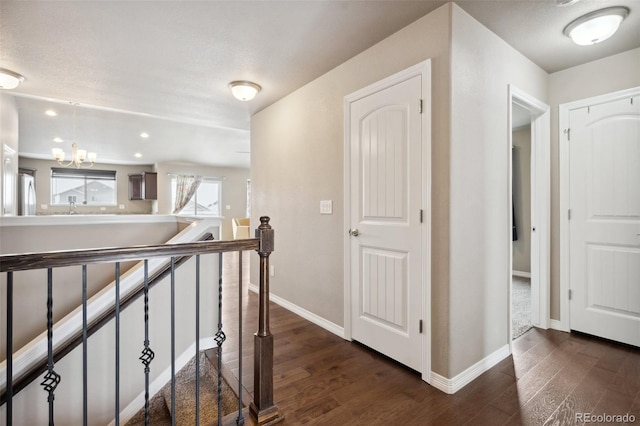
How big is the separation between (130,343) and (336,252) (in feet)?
5.79

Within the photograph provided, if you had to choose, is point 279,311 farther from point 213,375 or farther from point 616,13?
point 616,13

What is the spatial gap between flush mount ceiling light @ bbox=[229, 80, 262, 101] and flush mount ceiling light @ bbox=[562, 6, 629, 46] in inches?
101

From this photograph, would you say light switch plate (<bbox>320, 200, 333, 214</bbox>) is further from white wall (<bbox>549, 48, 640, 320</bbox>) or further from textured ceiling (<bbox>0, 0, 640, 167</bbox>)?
white wall (<bbox>549, 48, 640, 320</bbox>)

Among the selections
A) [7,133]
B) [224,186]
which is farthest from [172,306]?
[224,186]

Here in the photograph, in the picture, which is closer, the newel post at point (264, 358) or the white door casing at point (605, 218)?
the newel post at point (264, 358)

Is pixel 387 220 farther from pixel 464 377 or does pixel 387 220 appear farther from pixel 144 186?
pixel 144 186

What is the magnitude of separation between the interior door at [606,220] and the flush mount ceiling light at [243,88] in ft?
9.65

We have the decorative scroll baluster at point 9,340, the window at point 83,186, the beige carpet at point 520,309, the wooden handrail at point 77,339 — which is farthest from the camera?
the window at point 83,186

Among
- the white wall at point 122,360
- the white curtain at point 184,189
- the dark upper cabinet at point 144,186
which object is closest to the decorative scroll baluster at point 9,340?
the white wall at point 122,360

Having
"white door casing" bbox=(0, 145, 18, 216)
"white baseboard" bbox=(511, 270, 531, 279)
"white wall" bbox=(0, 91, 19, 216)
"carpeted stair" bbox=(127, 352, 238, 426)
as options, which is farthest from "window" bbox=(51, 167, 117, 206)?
"white baseboard" bbox=(511, 270, 531, 279)

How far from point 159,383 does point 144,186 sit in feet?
24.7

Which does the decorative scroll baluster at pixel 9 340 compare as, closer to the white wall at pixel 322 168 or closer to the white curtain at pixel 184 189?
the white wall at pixel 322 168

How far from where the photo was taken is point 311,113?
10.1 ft

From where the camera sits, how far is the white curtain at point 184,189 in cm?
891
